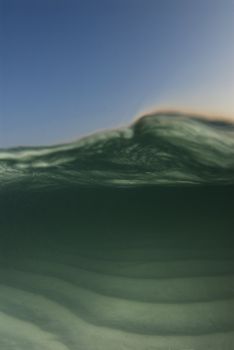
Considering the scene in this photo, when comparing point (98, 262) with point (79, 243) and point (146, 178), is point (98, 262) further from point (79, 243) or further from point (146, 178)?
point (146, 178)

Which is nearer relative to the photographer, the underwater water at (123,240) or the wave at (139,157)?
the underwater water at (123,240)

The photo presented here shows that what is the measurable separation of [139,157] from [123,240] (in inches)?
11.7

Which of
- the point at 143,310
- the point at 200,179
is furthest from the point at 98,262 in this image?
the point at 200,179

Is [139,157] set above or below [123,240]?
above

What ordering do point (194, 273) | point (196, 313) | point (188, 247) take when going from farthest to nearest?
point (188, 247), point (194, 273), point (196, 313)

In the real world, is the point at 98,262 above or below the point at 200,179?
below

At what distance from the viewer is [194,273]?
1.39 meters

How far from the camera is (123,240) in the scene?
1.57 metres

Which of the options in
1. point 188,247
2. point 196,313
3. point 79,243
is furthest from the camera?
point 79,243

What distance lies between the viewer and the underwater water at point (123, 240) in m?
1.22

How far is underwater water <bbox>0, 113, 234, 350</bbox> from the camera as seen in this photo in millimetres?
1216

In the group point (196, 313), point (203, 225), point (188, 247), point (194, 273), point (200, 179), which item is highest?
point (200, 179)

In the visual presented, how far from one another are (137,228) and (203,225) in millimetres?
240

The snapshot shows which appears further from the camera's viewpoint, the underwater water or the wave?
the wave
